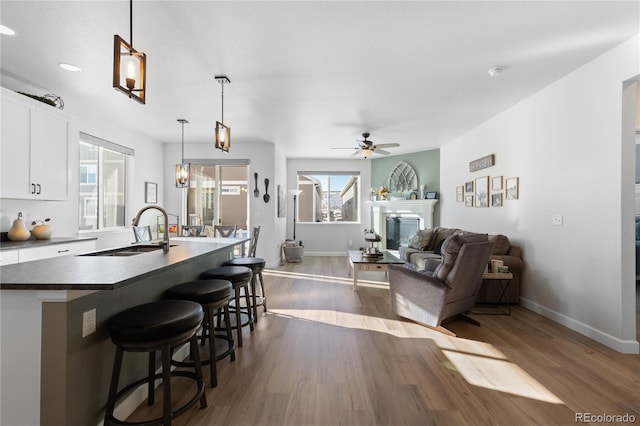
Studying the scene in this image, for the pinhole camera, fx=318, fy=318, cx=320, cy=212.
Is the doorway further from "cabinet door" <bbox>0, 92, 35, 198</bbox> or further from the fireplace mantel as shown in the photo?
"cabinet door" <bbox>0, 92, 35, 198</bbox>

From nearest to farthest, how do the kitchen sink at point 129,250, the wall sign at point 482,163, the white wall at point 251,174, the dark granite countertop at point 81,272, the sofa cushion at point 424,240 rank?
the dark granite countertop at point 81,272 < the kitchen sink at point 129,250 < the wall sign at point 482,163 < the sofa cushion at point 424,240 < the white wall at point 251,174

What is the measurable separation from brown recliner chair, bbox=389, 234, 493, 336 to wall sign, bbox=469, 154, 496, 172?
205 centimetres

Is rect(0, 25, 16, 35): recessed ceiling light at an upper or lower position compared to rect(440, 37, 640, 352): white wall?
upper

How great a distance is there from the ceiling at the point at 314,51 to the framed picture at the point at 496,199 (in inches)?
47.2

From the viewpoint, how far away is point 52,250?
3.21 meters

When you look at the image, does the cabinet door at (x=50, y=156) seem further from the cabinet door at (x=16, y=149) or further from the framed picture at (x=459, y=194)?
the framed picture at (x=459, y=194)

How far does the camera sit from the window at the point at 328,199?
8625mm

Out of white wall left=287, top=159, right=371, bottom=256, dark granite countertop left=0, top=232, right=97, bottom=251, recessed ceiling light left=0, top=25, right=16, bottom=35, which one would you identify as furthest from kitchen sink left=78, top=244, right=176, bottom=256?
white wall left=287, top=159, right=371, bottom=256

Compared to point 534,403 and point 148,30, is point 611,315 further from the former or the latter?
point 148,30

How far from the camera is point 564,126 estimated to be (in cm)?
340

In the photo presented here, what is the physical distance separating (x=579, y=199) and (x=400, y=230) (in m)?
4.79

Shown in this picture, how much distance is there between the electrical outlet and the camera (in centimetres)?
153

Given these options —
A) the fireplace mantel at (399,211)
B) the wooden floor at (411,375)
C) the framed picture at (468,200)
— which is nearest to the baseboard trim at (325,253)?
the fireplace mantel at (399,211)

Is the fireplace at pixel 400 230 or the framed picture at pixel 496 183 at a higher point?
the framed picture at pixel 496 183
